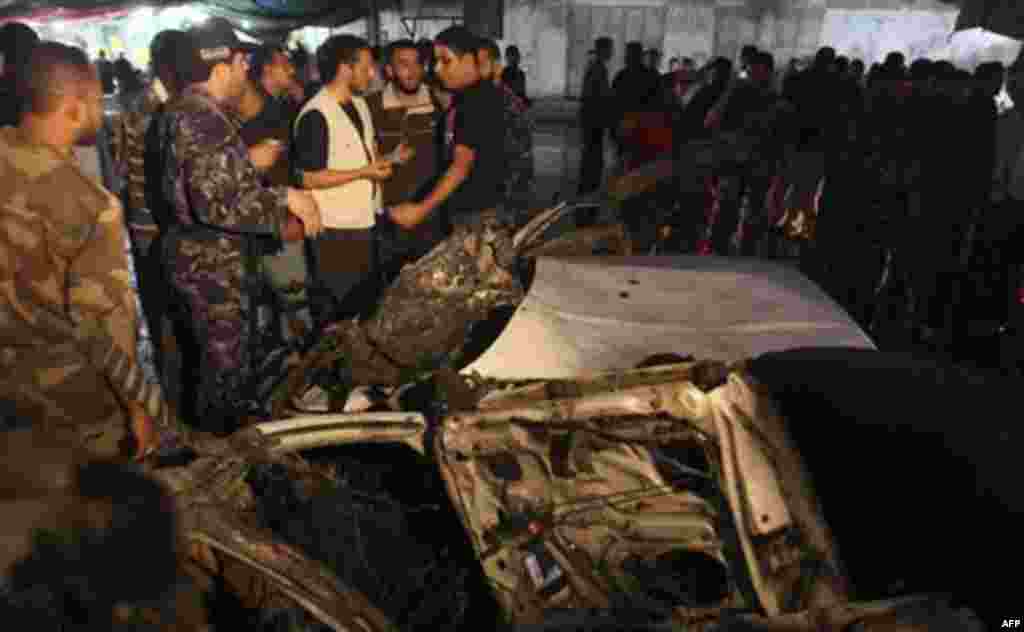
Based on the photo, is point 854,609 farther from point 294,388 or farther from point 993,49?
point 993,49

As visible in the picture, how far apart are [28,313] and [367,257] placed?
2.57 metres

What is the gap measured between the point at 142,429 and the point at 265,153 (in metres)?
2.86

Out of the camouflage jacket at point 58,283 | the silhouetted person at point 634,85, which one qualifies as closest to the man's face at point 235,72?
the camouflage jacket at point 58,283

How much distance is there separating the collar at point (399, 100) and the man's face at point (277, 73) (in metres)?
0.74

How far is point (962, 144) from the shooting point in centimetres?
497

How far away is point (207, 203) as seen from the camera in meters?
3.55

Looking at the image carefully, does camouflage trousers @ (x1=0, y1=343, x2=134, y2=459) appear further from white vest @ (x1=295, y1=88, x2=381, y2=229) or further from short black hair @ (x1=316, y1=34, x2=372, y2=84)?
short black hair @ (x1=316, y1=34, x2=372, y2=84)

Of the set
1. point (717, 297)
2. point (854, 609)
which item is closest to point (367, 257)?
point (717, 297)

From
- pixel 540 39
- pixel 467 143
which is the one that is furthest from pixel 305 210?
pixel 540 39

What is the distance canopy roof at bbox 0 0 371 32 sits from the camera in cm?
1161

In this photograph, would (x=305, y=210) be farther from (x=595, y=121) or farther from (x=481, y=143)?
(x=595, y=121)

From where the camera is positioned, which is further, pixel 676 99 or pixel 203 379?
pixel 676 99

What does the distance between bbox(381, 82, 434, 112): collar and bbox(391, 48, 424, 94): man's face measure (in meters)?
0.06

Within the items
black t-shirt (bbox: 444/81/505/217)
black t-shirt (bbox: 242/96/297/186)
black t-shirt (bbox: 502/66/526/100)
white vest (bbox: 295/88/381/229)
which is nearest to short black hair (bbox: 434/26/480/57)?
black t-shirt (bbox: 444/81/505/217)
